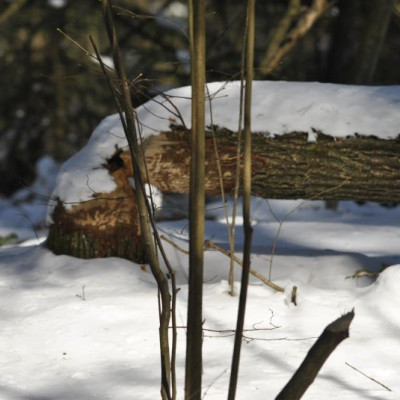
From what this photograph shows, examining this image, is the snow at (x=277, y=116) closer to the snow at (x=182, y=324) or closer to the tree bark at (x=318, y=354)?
the snow at (x=182, y=324)

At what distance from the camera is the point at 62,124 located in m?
8.80

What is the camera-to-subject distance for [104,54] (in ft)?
24.9

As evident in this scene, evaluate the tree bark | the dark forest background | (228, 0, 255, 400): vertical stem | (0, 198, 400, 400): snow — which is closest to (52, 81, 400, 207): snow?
(0, 198, 400, 400): snow

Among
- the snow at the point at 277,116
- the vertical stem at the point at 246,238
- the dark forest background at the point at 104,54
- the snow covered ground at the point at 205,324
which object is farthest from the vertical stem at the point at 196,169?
the dark forest background at the point at 104,54

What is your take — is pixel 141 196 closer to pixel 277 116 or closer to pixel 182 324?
pixel 182 324

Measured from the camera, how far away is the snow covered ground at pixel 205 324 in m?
2.26

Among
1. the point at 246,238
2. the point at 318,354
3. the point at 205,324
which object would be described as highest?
the point at 246,238

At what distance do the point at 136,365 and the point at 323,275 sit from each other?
1.24m

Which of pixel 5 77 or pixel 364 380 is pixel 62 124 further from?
pixel 364 380

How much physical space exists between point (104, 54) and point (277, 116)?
4.80 metres

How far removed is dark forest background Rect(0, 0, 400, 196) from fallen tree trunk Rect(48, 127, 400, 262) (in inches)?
102

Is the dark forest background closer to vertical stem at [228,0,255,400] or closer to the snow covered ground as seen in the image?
the snow covered ground

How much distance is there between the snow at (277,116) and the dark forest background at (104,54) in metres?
2.48

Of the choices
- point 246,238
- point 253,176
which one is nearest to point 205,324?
point 253,176
